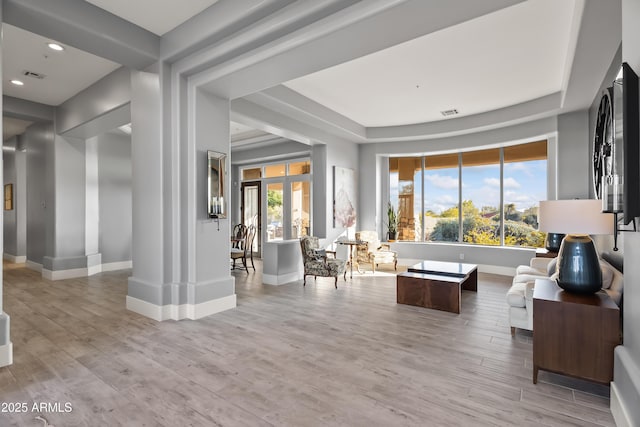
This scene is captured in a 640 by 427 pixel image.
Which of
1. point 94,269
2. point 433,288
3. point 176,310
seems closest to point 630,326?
point 433,288

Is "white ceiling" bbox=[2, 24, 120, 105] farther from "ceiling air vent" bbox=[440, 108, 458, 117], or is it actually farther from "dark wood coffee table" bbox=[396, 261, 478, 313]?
"ceiling air vent" bbox=[440, 108, 458, 117]

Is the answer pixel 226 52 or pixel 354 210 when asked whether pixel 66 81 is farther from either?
pixel 354 210

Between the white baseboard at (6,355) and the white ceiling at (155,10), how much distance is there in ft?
10.3

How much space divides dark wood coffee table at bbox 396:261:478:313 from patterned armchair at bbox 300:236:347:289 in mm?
1230

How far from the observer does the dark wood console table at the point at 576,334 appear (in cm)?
219

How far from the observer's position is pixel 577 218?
2.65 m

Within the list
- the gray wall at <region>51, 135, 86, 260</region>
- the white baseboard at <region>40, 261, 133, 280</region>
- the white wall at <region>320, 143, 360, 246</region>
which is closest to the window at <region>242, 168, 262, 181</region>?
the white wall at <region>320, 143, 360, 246</region>

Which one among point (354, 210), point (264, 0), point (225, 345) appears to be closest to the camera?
point (264, 0)

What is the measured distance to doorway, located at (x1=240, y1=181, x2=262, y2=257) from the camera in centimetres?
937

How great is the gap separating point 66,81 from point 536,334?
6.74 meters

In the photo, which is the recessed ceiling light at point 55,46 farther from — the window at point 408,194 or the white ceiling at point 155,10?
the window at point 408,194

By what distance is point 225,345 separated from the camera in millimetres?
3172

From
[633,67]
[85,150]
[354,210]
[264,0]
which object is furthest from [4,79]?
[633,67]

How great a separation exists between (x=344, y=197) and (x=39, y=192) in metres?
6.37
